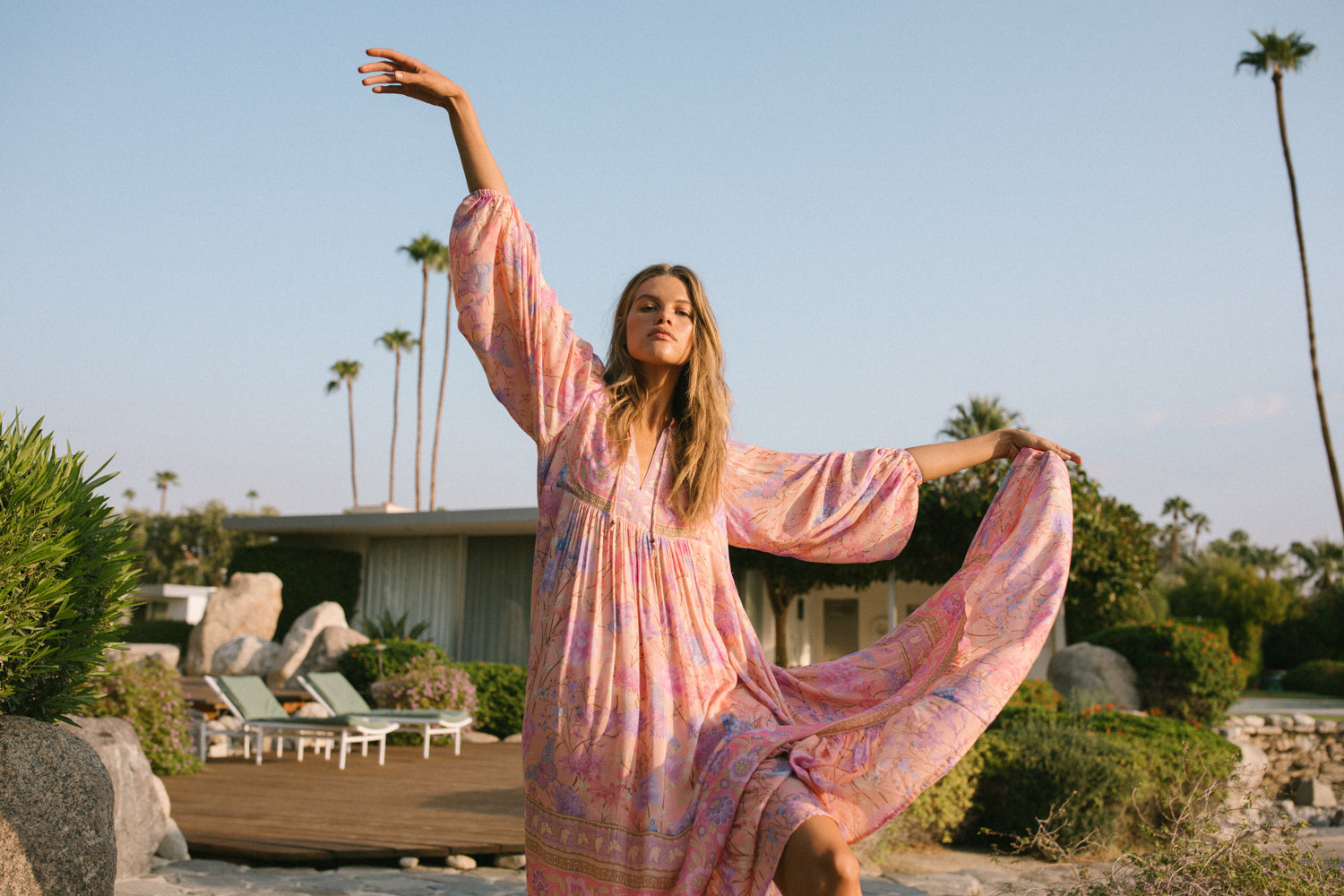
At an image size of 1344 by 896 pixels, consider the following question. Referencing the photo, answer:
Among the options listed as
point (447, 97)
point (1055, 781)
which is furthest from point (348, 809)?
point (447, 97)

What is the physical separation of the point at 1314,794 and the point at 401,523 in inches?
616

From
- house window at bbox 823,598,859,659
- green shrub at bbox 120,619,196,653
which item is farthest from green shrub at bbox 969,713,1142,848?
green shrub at bbox 120,619,196,653

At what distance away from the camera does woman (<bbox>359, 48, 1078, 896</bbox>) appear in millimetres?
2174

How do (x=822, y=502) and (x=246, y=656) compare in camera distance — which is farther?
(x=246, y=656)

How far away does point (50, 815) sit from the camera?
9.37 feet

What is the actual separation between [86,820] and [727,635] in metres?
2.00

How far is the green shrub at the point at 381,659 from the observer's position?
14.0m

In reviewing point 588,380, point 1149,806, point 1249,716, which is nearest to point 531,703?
point 588,380

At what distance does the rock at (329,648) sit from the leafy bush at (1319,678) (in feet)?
90.0

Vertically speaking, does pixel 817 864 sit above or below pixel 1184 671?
above

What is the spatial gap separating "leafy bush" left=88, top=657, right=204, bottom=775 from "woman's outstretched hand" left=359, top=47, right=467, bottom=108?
765cm

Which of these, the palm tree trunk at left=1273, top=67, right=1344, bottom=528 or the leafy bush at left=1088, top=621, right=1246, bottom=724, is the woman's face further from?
the palm tree trunk at left=1273, top=67, right=1344, bottom=528

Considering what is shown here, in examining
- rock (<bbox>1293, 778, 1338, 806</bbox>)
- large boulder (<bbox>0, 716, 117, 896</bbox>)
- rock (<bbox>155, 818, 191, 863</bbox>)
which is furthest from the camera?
rock (<bbox>1293, 778, 1338, 806</bbox>)

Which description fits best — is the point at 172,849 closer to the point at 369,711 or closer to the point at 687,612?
the point at 687,612
